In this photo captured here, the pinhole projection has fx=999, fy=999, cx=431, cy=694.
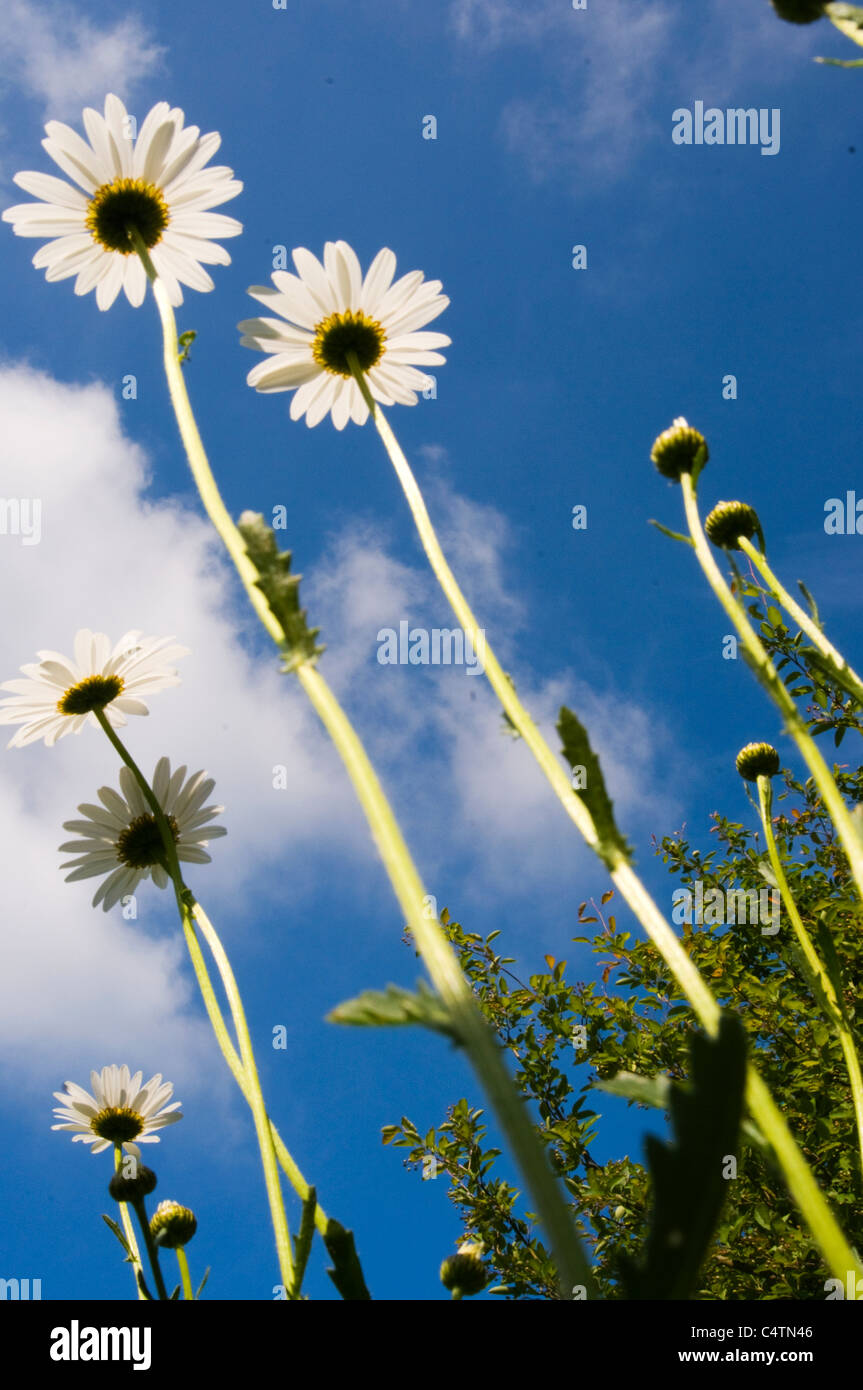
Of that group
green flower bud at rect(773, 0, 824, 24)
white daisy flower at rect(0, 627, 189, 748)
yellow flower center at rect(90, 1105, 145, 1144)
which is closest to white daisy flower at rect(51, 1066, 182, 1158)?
yellow flower center at rect(90, 1105, 145, 1144)

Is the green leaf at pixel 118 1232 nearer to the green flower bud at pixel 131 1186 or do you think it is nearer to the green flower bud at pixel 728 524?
the green flower bud at pixel 131 1186

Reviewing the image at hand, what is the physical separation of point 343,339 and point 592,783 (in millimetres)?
968

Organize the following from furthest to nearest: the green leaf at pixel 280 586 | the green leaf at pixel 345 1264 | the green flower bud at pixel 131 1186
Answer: the green flower bud at pixel 131 1186 → the green leaf at pixel 345 1264 → the green leaf at pixel 280 586

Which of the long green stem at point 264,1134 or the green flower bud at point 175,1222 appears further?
the green flower bud at point 175,1222

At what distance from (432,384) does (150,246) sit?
0.44 meters

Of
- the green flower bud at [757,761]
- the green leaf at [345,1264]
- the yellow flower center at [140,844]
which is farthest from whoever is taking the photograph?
the green flower bud at [757,761]

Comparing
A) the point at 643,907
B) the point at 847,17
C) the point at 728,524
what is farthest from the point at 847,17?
the point at 728,524

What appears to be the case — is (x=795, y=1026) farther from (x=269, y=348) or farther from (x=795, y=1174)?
(x=795, y=1174)

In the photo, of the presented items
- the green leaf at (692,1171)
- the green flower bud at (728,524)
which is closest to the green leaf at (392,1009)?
the green leaf at (692,1171)

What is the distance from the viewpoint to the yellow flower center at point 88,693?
166 centimetres

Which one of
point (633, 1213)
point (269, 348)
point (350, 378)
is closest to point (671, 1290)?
point (269, 348)

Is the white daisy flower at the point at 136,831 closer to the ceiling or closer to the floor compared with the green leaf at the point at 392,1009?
closer to the ceiling

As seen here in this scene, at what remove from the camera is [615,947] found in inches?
123

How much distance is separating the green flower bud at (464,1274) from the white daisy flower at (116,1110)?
2.29 ft
